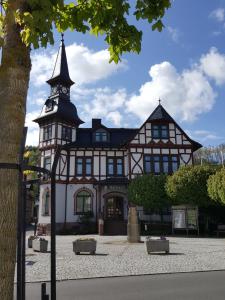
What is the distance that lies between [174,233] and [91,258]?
1555 centimetres

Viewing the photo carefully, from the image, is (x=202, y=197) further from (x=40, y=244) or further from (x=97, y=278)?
(x=97, y=278)

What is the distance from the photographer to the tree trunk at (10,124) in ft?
9.09

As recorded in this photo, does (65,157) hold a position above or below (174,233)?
above

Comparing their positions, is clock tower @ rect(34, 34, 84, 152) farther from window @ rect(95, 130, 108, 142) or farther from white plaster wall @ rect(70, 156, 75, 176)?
window @ rect(95, 130, 108, 142)

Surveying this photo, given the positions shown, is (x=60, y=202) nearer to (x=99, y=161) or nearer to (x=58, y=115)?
(x=99, y=161)

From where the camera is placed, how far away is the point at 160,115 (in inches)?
1272

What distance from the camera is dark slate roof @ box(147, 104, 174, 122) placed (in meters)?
32.1

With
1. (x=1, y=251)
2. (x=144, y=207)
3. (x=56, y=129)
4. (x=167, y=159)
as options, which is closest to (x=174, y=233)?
(x=144, y=207)

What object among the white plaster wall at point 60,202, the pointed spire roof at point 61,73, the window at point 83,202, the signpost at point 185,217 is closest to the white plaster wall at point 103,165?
the window at point 83,202

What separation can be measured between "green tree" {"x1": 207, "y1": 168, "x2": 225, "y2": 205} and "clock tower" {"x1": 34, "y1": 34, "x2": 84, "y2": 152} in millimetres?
13939

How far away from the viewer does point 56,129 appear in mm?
32406

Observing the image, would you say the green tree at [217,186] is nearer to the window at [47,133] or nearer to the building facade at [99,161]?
the building facade at [99,161]

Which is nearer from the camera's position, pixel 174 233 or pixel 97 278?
pixel 97 278

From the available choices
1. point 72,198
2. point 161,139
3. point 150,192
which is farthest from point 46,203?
point 161,139
